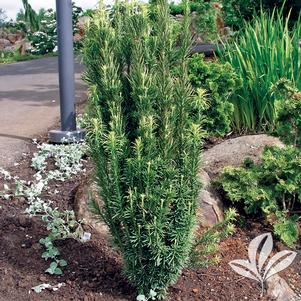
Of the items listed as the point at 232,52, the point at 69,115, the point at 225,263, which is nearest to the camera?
the point at 225,263

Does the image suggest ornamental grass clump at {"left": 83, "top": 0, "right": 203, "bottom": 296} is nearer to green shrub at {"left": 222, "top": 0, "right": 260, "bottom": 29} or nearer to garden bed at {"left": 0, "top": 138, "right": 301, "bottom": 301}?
garden bed at {"left": 0, "top": 138, "right": 301, "bottom": 301}

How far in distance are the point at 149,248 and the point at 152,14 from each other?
1177 mm

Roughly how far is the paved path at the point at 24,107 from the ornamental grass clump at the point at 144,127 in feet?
7.66

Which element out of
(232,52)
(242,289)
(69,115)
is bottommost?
(242,289)

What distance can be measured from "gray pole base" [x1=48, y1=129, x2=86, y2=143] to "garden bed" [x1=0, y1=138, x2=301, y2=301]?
137cm

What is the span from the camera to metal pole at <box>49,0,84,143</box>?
539cm

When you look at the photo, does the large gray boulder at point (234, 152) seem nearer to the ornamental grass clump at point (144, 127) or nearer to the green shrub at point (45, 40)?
the ornamental grass clump at point (144, 127)

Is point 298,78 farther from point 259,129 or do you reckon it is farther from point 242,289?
point 242,289

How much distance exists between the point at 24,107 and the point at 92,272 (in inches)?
176

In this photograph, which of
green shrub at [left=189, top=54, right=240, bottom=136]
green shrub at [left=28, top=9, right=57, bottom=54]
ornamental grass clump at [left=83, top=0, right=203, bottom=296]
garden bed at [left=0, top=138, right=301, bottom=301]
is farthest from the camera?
green shrub at [left=28, top=9, right=57, bottom=54]

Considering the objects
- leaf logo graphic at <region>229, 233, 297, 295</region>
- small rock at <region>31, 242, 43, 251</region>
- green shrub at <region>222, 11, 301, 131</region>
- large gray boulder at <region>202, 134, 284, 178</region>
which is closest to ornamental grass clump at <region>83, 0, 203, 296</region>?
leaf logo graphic at <region>229, 233, 297, 295</region>

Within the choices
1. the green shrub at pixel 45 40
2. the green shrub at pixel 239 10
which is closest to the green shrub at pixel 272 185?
the green shrub at pixel 239 10

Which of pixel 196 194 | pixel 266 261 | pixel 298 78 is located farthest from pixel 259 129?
pixel 196 194

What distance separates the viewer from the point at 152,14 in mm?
3104
